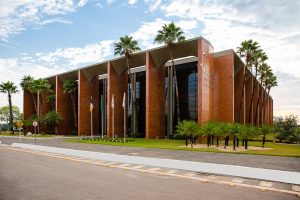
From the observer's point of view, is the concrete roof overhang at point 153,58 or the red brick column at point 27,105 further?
the red brick column at point 27,105

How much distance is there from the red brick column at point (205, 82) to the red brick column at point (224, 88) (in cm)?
114

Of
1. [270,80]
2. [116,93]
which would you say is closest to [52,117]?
[116,93]

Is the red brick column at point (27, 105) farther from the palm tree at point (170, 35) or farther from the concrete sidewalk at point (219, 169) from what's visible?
the concrete sidewalk at point (219, 169)

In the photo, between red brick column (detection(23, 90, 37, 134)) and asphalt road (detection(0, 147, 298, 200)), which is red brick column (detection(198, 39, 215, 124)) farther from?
red brick column (detection(23, 90, 37, 134))

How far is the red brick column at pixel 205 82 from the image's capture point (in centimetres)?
3450

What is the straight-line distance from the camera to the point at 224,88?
3884cm

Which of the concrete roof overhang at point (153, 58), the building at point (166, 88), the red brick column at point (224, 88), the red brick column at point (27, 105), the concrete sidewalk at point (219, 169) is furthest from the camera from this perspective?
the red brick column at point (27, 105)

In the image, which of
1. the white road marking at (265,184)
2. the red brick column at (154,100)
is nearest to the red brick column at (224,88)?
the red brick column at (154,100)

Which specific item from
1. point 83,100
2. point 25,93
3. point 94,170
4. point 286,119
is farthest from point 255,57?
point 25,93

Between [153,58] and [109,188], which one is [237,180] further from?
[153,58]

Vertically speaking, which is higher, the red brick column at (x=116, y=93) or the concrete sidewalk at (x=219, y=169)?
the red brick column at (x=116, y=93)

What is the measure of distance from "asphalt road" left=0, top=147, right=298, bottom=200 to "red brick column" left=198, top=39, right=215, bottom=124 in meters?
21.8

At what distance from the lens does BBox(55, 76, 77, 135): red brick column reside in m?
63.5

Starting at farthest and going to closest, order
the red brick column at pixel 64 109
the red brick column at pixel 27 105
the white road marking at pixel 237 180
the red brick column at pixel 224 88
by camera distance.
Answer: the red brick column at pixel 27 105, the red brick column at pixel 64 109, the red brick column at pixel 224 88, the white road marking at pixel 237 180
